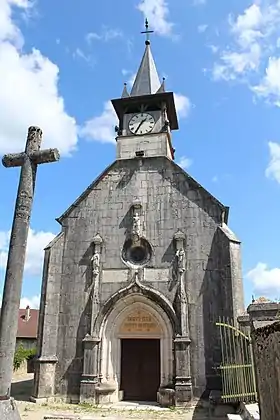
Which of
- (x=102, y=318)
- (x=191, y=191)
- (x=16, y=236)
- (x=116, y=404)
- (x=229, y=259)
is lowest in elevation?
(x=116, y=404)

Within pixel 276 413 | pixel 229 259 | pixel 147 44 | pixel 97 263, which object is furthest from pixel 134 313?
pixel 147 44

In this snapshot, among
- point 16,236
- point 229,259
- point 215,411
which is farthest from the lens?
point 229,259

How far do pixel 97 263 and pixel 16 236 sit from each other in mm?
7033

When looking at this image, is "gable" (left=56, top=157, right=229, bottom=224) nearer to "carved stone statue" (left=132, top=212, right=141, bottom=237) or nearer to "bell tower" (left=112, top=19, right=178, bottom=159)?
"bell tower" (left=112, top=19, right=178, bottom=159)

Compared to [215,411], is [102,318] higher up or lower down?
higher up

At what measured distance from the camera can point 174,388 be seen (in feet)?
38.0

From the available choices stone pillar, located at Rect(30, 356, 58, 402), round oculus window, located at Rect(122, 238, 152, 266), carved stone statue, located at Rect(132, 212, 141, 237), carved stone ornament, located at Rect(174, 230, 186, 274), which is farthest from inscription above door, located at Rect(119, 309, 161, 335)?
carved stone statue, located at Rect(132, 212, 141, 237)

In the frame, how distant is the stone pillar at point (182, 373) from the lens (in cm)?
1133

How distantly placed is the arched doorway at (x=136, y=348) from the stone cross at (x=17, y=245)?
6975 millimetres

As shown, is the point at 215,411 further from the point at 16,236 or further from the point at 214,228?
the point at 16,236

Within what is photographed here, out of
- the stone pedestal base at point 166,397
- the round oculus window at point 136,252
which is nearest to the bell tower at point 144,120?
the round oculus window at point 136,252

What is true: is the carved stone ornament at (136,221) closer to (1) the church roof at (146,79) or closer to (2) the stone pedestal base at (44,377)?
(2) the stone pedestal base at (44,377)

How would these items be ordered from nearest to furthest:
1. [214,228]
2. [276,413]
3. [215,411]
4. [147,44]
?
[276,413] → [215,411] → [214,228] → [147,44]

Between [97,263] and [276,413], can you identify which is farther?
[97,263]
